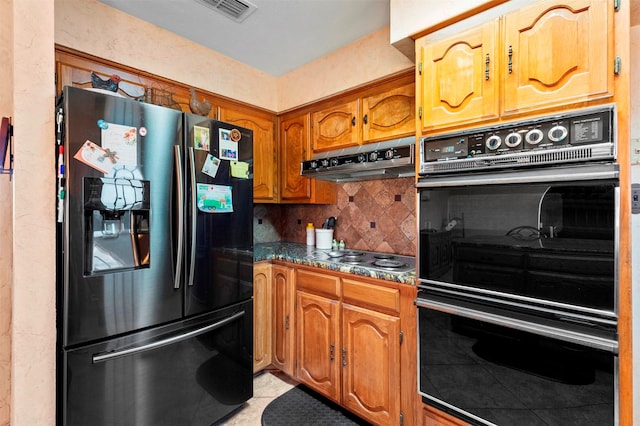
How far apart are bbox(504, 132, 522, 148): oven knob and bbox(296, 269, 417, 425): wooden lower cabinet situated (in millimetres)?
837

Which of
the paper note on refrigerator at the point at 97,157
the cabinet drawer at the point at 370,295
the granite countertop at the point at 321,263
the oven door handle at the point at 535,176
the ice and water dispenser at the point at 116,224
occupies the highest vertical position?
the paper note on refrigerator at the point at 97,157

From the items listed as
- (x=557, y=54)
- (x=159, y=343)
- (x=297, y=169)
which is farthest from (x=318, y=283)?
(x=557, y=54)

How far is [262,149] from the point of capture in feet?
8.79

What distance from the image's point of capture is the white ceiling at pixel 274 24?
1.77 meters

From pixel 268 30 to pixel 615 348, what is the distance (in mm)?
2406

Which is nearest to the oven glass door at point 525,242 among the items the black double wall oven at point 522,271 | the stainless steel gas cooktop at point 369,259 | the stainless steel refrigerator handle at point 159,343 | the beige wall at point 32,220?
the black double wall oven at point 522,271

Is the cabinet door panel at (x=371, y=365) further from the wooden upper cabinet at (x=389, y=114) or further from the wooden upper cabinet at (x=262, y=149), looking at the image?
the wooden upper cabinet at (x=262, y=149)

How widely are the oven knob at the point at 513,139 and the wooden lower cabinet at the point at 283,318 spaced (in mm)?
1541

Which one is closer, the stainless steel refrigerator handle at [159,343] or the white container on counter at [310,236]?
the stainless steel refrigerator handle at [159,343]

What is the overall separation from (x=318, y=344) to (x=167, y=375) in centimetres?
92

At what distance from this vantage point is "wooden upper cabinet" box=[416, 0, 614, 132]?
3.55ft

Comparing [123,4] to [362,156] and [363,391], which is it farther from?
[363,391]

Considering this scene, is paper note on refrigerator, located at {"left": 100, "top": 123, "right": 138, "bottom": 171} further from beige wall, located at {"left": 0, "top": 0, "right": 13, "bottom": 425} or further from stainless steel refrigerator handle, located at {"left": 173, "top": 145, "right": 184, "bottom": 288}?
beige wall, located at {"left": 0, "top": 0, "right": 13, "bottom": 425}

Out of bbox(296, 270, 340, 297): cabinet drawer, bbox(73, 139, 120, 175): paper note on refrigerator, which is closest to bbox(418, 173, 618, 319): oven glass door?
bbox(296, 270, 340, 297): cabinet drawer
